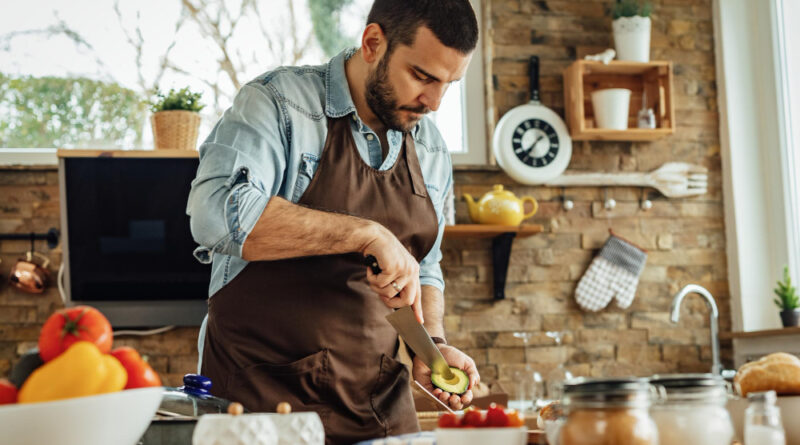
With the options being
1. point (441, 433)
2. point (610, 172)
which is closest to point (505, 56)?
point (610, 172)

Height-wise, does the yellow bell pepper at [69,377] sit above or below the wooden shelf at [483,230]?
below

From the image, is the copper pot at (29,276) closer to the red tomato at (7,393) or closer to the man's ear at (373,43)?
the man's ear at (373,43)

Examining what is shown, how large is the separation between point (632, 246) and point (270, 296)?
7.35 ft

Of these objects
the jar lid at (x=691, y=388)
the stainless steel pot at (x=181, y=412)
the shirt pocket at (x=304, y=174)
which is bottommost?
the stainless steel pot at (x=181, y=412)

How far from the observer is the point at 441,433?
33.9 inches

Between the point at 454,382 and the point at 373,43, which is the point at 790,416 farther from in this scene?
the point at 373,43

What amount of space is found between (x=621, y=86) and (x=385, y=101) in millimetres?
2108

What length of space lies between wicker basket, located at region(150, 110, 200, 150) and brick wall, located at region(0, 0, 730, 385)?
1.59ft

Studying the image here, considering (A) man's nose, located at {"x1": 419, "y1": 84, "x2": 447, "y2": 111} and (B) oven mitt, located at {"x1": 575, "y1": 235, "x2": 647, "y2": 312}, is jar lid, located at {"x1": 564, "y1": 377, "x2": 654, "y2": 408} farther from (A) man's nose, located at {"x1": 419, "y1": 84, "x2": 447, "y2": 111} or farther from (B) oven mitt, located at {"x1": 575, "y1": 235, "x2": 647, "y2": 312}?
(B) oven mitt, located at {"x1": 575, "y1": 235, "x2": 647, "y2": 312}

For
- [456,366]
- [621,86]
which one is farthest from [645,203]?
[456,366]

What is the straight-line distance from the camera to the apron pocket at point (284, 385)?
151 cm

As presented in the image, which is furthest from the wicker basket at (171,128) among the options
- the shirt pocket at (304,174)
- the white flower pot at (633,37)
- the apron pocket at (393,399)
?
the white flower pot at (633,37)

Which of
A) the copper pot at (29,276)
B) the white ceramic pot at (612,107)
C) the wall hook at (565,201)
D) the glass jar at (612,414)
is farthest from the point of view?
the wall hook at (565,201)

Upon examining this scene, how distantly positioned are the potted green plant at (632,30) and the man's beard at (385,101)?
6.42 ft
